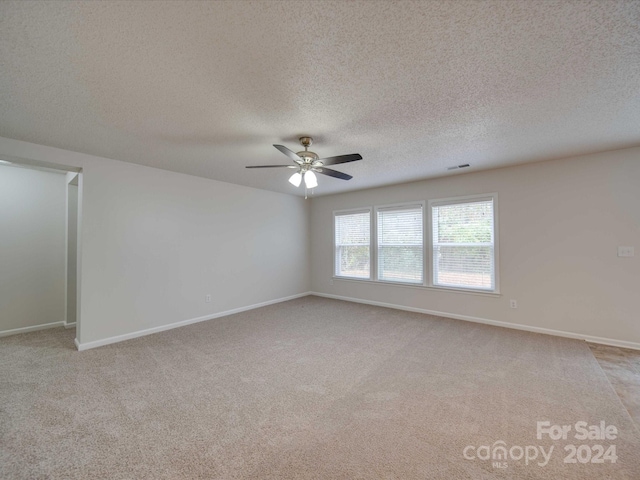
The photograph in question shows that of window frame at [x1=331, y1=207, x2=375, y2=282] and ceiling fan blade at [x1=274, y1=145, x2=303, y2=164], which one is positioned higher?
ceiling fan blade at [x1=274, y1=145, x2=303, y2=164]

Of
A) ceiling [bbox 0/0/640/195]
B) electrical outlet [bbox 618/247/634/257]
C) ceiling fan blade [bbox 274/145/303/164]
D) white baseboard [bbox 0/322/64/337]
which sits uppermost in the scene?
ceiling [bbox 0/0/640/195]

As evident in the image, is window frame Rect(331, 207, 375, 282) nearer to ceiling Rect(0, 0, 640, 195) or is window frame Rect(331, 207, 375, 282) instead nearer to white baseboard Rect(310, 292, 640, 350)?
white baseboard Rect(310, 292, 640, 350)

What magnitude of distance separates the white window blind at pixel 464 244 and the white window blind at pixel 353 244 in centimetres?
146

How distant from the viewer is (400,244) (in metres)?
5.32

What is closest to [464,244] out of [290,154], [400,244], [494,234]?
[494,234]

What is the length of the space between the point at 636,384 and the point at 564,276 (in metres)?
1.57

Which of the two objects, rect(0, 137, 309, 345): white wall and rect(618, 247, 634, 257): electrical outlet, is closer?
rect(618, 247, 634, 257): electrical outlet

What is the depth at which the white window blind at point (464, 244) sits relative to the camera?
14.2 feet

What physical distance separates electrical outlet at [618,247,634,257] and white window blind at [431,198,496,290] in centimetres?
136

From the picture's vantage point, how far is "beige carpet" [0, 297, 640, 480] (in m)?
1.63

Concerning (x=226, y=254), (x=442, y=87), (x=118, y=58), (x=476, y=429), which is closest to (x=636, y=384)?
(x=476, y=429)

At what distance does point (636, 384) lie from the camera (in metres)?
2.48

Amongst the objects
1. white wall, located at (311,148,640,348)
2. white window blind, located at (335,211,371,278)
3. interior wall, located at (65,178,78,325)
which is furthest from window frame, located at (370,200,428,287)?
interior wall, located at (65,178,78,325)

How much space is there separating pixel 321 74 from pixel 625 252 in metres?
4.31
